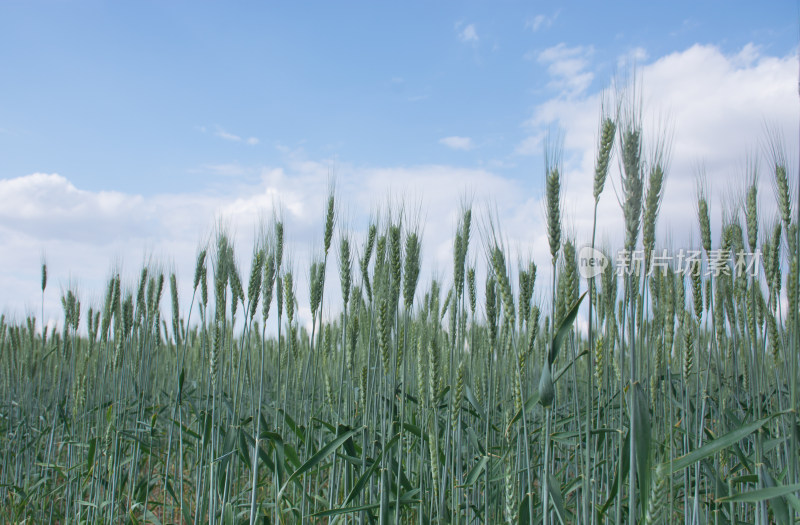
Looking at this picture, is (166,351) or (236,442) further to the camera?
(166,351)

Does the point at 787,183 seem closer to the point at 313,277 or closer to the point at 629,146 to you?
the point at 629,146

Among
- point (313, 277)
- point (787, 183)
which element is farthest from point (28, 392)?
point (787, 183)

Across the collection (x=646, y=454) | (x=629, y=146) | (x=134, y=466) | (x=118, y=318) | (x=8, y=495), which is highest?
(x=629, y=146)

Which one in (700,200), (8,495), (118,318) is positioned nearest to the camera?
(700,200)

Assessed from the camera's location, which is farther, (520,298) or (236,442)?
(236,442)

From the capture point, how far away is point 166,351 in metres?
6.87

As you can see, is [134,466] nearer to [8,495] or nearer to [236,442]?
[236,442]

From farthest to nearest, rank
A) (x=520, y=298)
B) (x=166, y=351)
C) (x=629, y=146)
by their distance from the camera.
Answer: (x=166, y=351) < (x=520, y=298) < (x=629, y=146)

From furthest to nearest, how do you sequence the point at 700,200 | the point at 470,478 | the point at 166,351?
the point at 166,351
the point at 700,200
the point at 470,478

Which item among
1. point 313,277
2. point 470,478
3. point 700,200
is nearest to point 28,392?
point 313,277

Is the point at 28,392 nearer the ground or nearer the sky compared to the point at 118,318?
nearer the ground

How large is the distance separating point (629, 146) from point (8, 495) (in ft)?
17.3

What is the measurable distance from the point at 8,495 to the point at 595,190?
5.13 meters

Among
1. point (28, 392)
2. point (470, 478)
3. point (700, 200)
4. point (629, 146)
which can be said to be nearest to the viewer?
point (629, 146)
